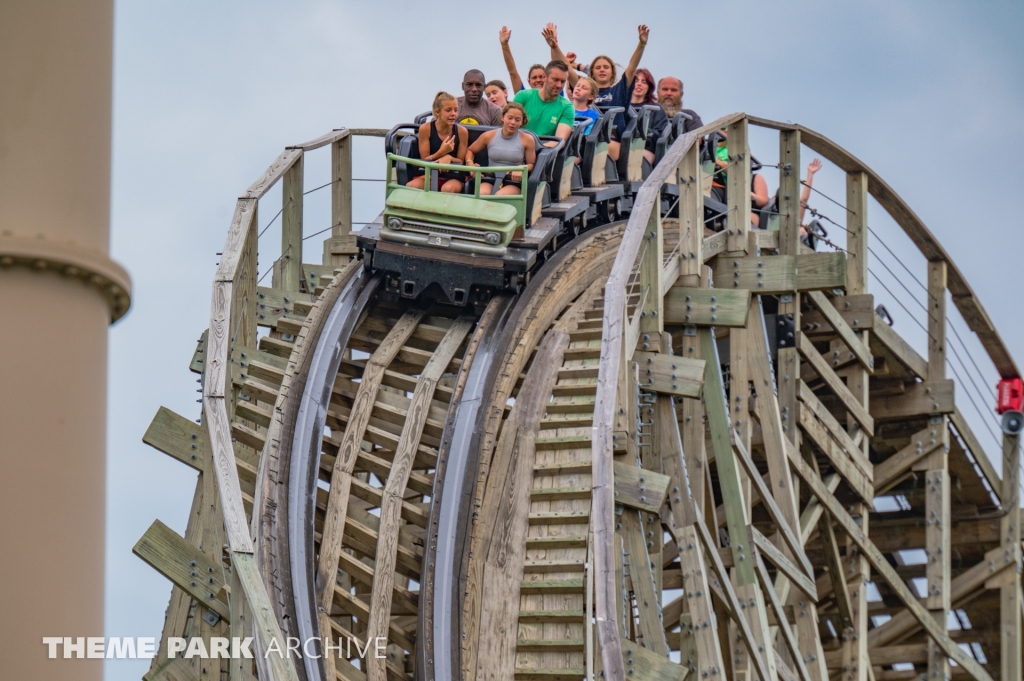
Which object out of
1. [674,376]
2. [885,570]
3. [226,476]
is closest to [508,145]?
[674,376]

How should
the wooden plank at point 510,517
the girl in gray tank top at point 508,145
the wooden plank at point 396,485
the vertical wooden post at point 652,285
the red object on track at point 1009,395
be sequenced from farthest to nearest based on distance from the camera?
the red object on track at point 1009,395
the girl in gray tank top at point 508,145
the vertical wooden post at point 652,285
the wooden plank at point 396,485
the wooden plank at point 510,517

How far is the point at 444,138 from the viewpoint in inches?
417

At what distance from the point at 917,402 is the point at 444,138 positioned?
12.4 feet

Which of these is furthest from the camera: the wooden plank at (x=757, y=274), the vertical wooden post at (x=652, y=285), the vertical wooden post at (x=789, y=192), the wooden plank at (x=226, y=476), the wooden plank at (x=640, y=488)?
the vertical wooden post at (x=789, y=192)

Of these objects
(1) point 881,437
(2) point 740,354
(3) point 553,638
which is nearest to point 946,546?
(1) point 881,437

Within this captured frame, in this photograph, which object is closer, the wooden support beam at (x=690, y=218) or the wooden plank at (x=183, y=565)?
the wooden plank at (x=183, y=565)

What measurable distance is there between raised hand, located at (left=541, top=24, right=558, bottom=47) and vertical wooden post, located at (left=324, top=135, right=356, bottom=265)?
7.22 ft

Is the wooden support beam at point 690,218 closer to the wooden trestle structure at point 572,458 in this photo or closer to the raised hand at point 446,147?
the wooden trestle structure at point 572,458

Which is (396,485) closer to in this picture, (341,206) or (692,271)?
(692,271)

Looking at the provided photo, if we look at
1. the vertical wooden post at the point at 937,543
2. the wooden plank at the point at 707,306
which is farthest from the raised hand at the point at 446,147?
the vertical wooden post at the point at 937,543

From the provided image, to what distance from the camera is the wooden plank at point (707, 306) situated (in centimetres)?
928

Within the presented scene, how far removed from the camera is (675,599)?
10.5m

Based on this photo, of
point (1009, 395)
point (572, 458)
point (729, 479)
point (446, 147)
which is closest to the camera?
point (572, 458)

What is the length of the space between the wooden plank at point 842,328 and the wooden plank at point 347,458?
2.69m
